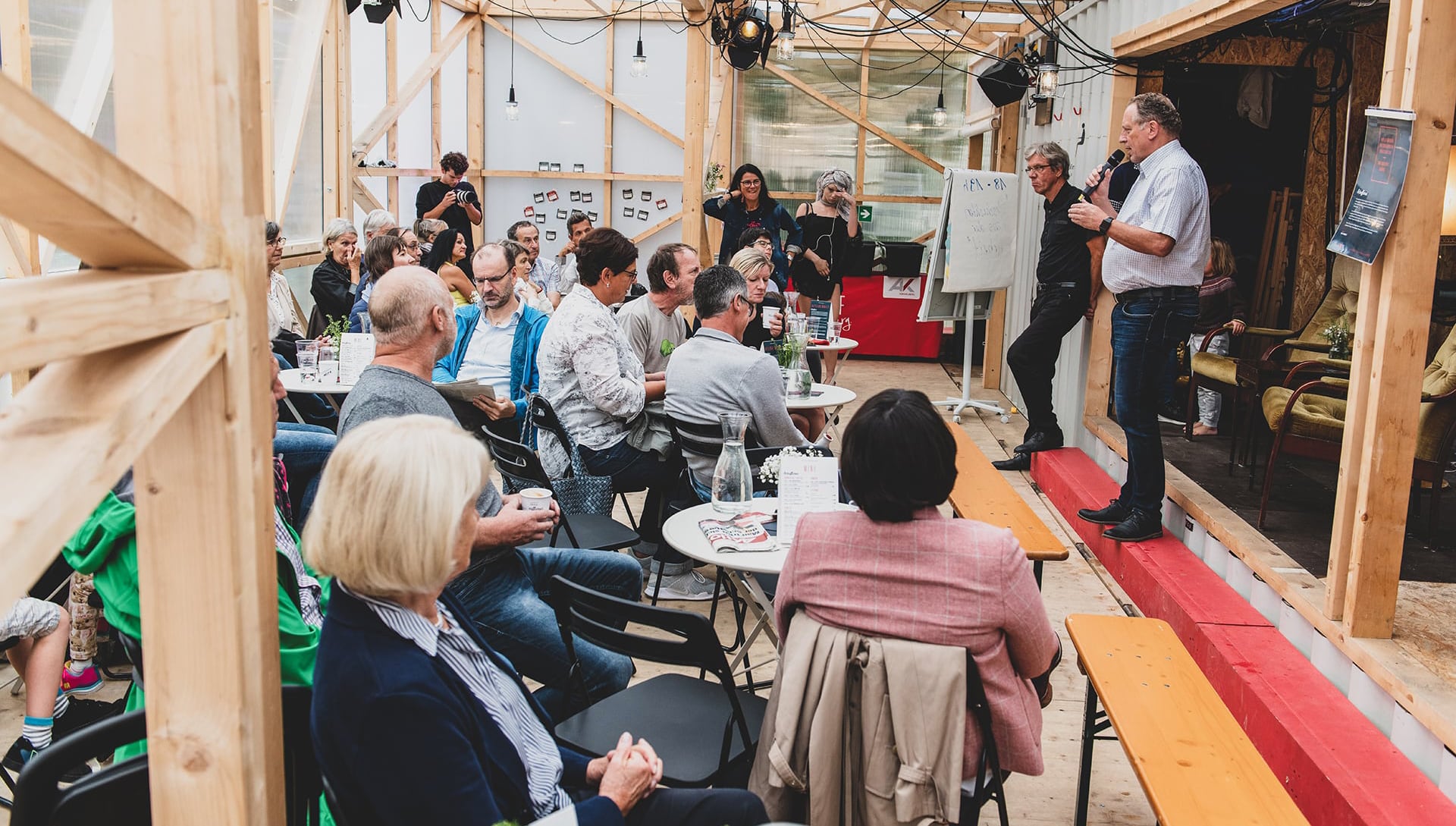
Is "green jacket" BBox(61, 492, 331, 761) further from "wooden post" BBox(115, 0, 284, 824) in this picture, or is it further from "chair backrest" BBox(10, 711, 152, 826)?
"wooden post" BBox(115, 0, 284, 824)

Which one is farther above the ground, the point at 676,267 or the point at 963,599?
the point at 676,267

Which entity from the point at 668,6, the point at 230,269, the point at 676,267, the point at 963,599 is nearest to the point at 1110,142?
the point at 676,267

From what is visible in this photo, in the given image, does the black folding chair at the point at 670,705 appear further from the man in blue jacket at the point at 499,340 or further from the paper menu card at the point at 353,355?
the paper menu card at the point at 353,355

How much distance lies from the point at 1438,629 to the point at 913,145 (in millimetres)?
10145

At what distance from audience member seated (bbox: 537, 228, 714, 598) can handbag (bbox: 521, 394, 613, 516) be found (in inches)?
1.7

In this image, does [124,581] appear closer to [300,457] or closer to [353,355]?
[300,457]

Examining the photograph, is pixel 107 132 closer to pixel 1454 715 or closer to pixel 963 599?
pixel 963 599

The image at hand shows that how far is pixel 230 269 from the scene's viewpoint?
4.51 ft

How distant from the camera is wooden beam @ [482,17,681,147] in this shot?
1298 centimetres

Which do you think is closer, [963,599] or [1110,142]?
[963,599]

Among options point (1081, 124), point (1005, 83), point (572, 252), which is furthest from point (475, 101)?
point (1081, 124)

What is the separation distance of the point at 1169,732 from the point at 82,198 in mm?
2308

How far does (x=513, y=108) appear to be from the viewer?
12.6 m

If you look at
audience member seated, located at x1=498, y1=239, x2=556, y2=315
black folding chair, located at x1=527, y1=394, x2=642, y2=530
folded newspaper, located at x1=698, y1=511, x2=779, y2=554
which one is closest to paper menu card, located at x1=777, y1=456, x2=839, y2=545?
folded newspaper, located at x1=698, y1=511, x2=779, y2=554
